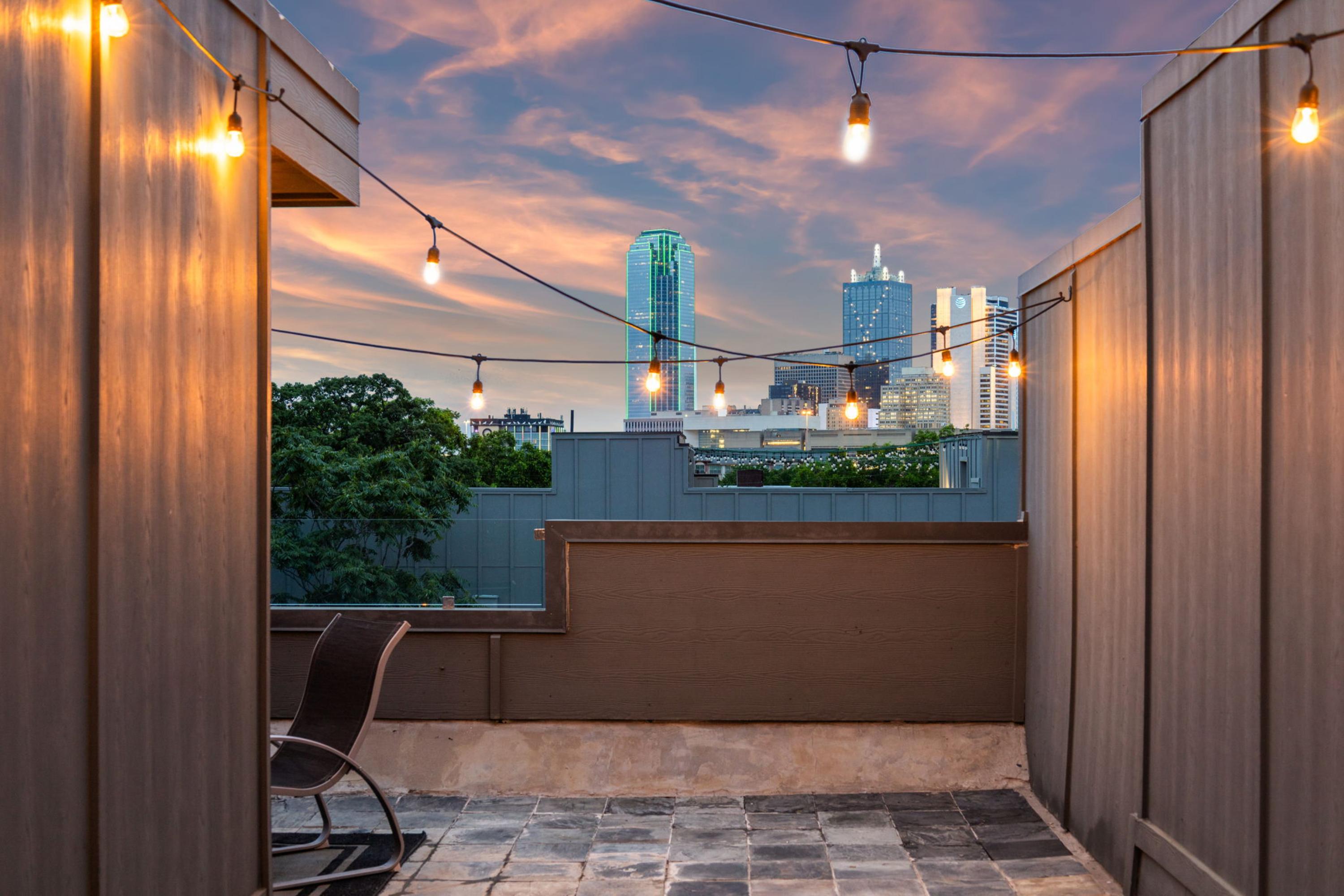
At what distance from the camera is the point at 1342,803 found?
216 centimetres

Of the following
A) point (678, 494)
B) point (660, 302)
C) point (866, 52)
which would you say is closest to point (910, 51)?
point (866, 52)

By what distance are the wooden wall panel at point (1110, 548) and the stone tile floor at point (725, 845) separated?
324 mm

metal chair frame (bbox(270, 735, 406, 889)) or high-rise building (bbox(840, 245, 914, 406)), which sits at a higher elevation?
high-rise building (bbox(840, 245, 914, 406))

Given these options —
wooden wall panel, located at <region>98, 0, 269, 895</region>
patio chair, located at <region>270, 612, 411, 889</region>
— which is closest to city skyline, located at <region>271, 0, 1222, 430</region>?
wooden wall panel, located at <region>98, 0, 269, 895</region>

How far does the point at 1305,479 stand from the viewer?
7.70 ft

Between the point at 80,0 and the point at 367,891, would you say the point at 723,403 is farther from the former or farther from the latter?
the point at 80,0

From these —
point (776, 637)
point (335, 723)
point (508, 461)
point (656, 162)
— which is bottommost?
point (335, 723)

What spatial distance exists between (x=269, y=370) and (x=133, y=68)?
1087 mm

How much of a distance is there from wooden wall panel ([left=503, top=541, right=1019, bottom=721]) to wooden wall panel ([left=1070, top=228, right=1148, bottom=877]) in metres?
0.97

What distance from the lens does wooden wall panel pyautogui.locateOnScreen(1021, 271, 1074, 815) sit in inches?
170

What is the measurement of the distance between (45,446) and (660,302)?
548 feet

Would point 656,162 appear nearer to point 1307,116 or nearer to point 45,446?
point 1307,116

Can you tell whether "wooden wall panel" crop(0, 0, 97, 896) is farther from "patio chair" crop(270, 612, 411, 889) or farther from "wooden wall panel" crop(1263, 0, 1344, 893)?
"wooden wall panel" crop(1263, 0, 1344, 893)

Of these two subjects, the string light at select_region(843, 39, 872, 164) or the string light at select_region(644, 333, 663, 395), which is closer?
the string light at select_region(843, 39, 872, 164)
